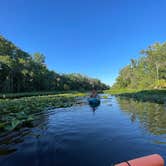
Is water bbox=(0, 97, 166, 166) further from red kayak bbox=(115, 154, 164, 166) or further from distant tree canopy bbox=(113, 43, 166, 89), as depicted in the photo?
distant tree canopy bbox=(113, 43, 166, 89)

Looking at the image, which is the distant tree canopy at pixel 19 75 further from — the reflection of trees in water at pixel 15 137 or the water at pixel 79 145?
the water at pixel 79 145

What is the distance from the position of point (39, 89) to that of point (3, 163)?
54.4 meters

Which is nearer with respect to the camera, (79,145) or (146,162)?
(146,162)

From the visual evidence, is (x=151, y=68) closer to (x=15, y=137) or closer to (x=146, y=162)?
(x=15, y=137)

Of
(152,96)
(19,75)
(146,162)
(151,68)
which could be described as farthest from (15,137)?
(151,68)

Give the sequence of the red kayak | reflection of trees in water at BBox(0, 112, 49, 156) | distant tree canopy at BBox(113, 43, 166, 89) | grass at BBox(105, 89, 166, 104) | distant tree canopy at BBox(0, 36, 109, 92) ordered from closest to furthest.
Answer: the red kayak, reflection of trees in water at BBox(0, 112, 49, 156), grass at BBox(105, 89, 166, 104), distant tree canopy at BBox(0, 36, 109, 92), distant tree canopy at BBox(113, 43, 166, 89)

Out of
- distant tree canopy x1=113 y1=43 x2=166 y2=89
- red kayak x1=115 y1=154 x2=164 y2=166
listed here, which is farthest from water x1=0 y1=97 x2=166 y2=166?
distant tree canopy x1=113 y1=43 x2=166 y2=89

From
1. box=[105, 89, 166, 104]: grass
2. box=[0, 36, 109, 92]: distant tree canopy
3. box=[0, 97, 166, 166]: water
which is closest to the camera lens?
box=[0, 97, 166, 166]: water

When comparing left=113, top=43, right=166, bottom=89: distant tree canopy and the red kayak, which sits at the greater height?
left=113, top=43, right=166, bottom=89: distant tree canopy

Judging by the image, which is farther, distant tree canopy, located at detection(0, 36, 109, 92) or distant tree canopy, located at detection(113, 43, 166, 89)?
distant tree canopy, located at detection(113, 43, 166, 89)

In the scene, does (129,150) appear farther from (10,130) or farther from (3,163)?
(10,130)

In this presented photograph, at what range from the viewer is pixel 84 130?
26.2 ft

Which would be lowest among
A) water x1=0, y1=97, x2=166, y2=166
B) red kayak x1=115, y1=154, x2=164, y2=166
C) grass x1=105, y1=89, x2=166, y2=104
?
water x1=0, y1=97, x2=166, y2=166

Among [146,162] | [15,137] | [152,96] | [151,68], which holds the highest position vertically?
[151,68]
